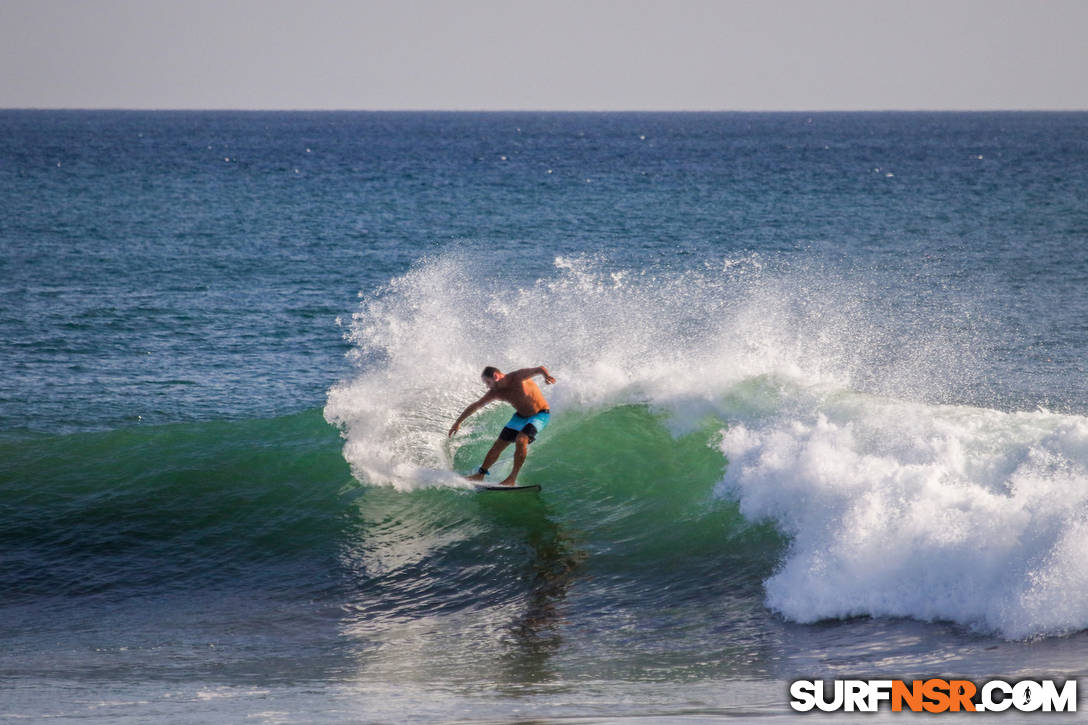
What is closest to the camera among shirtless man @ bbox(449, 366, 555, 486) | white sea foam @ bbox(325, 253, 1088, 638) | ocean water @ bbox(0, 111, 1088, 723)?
ocean water @ bbox(0, 111, 1088, 723)

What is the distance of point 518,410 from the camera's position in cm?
1212

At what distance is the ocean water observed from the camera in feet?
26.9

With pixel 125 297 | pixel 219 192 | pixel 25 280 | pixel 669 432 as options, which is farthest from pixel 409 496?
pixel 219 192

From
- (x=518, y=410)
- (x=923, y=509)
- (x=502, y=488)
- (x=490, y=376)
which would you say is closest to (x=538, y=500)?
(x=502, y=488)

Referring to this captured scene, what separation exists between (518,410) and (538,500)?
47.4 inches

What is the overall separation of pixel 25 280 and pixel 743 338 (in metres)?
22.1

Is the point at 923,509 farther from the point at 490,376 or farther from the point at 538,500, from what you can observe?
the point at 490,376

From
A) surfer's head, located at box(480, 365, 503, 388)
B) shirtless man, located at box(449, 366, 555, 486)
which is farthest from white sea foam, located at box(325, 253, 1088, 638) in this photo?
surfer's head, located at box(480, 365, 503, 388)

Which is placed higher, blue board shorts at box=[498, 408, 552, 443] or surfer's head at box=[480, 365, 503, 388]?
surfer's head at box=[480, 365, 503, 388]

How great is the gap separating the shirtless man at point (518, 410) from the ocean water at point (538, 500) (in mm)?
587

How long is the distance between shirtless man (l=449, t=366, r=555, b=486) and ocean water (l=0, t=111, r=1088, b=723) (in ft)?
1.92

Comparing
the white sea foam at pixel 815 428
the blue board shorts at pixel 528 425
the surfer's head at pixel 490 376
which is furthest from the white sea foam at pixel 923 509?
the surfer's head at pixel 490 376

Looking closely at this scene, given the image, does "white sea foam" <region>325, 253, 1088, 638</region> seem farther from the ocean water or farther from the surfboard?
the surfboard

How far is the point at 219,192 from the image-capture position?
53.8 metres
